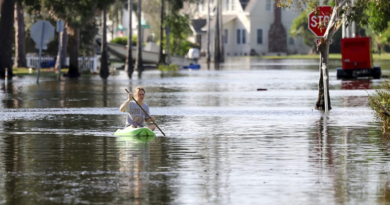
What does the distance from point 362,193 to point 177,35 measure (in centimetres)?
6830

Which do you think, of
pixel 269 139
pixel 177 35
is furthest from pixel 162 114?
pixel 177 35

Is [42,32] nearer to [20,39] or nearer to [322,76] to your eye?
[322,76]

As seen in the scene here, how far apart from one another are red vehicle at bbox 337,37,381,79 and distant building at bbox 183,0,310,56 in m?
69.7

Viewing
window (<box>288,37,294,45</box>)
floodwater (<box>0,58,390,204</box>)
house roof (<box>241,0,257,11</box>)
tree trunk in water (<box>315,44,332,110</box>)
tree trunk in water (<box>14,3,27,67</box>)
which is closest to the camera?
floodwater (<box>0,58,390,204</box>)

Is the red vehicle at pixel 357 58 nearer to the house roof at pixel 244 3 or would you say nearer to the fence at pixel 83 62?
the fence at pixel 83 62

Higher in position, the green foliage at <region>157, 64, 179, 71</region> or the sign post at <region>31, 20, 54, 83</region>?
the sign post at <region>31, 20, 54, 83</region>

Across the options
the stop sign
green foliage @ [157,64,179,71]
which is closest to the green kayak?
the stop sign

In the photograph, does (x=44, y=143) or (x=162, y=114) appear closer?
(x=44, y=143)

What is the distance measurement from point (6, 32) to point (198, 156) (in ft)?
111

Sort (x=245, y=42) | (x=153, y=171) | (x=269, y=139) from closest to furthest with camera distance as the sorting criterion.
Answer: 1. (x=153, y=171)
2. (x=269, y=139)
3. (x=245, y=42)

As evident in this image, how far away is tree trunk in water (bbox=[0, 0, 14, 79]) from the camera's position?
45344mm

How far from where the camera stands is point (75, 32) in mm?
51281

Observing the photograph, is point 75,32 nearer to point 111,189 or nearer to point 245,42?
point 111,189

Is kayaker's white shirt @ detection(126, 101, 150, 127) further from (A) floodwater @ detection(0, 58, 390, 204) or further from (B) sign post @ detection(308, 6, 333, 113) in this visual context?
(B) sign post @ detection(308, 6, 333, 113)
